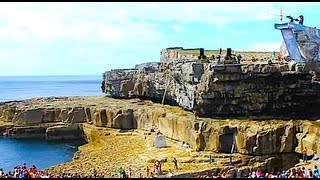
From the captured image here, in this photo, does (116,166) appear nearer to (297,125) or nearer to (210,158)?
(210,158)

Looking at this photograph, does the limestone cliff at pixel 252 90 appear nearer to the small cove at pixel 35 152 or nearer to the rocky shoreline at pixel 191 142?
the rocky shoreline at pixel 191 142

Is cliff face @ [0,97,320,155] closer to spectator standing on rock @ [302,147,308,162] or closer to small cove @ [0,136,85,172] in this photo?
spectator standing on rock @ [302,147,308,162]

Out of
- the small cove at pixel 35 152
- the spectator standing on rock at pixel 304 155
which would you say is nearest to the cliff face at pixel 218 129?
the spectator standing on rock at pixel 304 155

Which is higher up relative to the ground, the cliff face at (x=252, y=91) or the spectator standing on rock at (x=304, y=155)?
the cliff face at (x=252, y=91)

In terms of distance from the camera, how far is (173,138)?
1850 inches

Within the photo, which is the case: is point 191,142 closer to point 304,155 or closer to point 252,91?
point 252,91

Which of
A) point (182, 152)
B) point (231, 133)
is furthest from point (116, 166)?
point (231, 133)

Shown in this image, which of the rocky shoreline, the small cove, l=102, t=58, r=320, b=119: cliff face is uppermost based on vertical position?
l=102, t=58, r=320, b=119: cliff face

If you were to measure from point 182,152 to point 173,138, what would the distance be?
208 inches

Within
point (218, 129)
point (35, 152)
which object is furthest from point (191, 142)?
point (35, 152)

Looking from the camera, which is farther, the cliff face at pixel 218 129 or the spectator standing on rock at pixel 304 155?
the cliff face at pixel 218 129

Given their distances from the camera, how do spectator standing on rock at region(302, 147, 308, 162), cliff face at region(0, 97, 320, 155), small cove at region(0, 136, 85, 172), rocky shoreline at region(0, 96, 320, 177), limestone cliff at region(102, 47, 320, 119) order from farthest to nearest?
small cove at region(0, 136, 85, 172) → limestone cliff at region(102, 47, 320, 119) → cliff face at region(0, 97, 320, 155) → rocky shoreline at region(0, 96, 320, 177) → spectator standing on rock at region(302, 147, 308, 162)

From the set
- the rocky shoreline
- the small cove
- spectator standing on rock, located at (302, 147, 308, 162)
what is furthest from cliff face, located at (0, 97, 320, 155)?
the small cove

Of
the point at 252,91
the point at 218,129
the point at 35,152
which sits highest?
the point at 252,91
